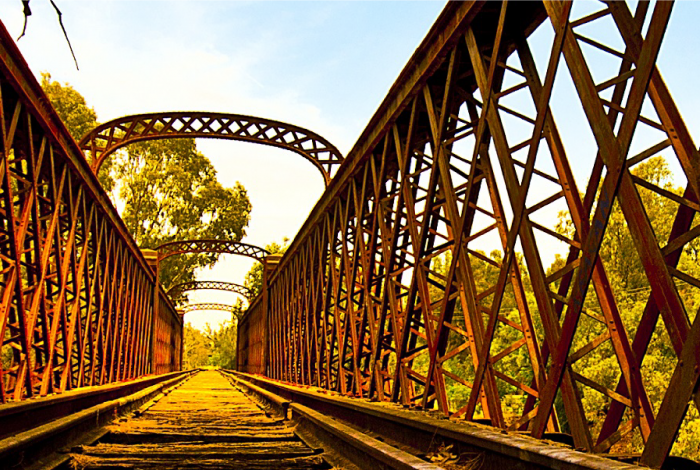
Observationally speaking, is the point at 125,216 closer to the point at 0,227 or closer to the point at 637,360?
the point at 0,227

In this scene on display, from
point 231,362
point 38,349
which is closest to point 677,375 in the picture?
point 38,349

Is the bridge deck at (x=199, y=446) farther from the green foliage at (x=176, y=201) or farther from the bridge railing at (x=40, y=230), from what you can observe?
the green foliage at (x=176, y=201)

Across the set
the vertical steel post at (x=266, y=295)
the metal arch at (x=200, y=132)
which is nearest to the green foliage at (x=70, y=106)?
the vertical steel post at (x=266, y=295)

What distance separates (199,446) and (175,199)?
1511 inches

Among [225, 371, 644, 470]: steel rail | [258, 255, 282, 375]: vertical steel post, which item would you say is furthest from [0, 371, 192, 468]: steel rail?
[258, 255, 282, 375]: vertical steel post

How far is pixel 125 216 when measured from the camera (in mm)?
41031

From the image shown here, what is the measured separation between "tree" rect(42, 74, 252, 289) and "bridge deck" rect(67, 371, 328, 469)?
111ft

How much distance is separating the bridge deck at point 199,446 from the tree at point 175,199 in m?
33.9

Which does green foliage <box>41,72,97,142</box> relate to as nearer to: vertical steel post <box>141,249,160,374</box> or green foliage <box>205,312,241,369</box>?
vertical steel post <box>141,249,160,374</box>

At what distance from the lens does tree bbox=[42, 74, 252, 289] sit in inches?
1635

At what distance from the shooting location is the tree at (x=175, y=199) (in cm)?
4153

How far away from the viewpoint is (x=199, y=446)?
6.09m

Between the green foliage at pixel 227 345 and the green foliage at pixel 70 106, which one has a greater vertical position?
the green foliage at pixel 70 106

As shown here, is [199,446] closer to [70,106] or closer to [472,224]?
[472,224]
